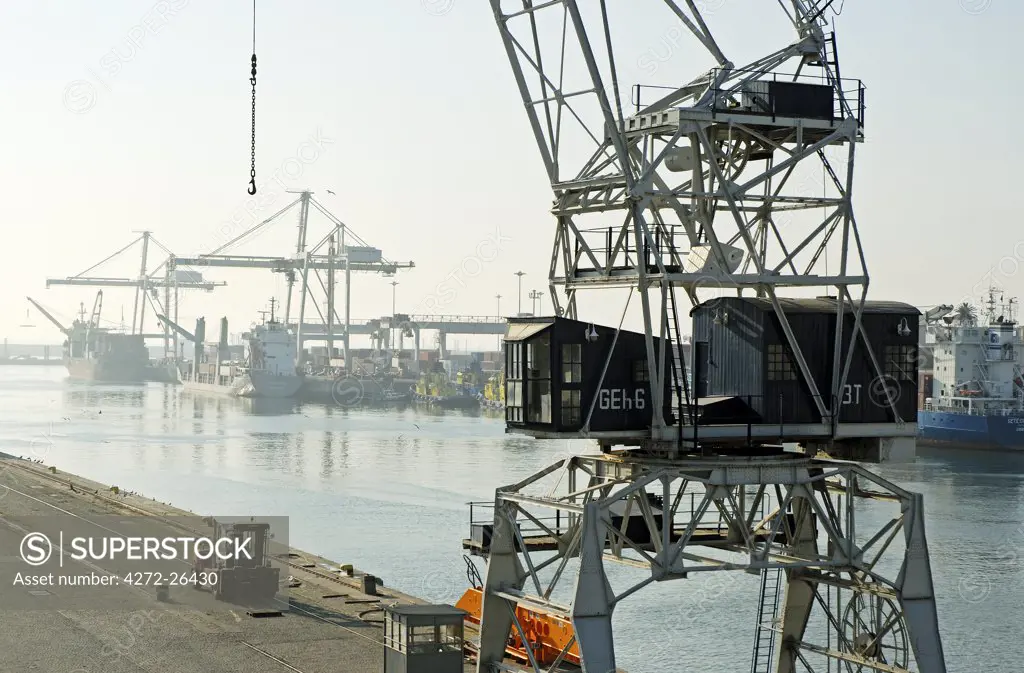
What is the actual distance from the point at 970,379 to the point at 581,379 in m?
119

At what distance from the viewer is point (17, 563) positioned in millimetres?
46750

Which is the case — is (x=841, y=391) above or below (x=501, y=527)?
above

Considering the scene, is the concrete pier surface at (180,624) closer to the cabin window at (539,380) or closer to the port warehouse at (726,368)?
the cabin window at (539,380)

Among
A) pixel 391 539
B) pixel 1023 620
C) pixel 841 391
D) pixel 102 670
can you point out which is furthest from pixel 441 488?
pixel 841 391

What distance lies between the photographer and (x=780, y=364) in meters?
26.4

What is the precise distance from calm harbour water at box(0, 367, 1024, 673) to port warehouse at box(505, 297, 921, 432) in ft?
51.2

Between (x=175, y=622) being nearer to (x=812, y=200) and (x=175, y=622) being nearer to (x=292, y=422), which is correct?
(x=812, y=200)

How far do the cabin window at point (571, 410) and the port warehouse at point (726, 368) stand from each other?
0.02 meters

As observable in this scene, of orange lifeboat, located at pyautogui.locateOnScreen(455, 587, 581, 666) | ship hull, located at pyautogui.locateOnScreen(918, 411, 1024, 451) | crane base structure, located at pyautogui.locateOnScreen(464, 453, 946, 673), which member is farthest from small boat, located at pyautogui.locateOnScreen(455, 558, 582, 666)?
ship hull, located at pyautogui.locateOnScreen(918, 411, 1024, 451)

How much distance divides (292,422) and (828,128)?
493ft

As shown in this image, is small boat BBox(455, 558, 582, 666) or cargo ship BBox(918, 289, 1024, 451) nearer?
small boat BBox(455, 558, 582, 666)

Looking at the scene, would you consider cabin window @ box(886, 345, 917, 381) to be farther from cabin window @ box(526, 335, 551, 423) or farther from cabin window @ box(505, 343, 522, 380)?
cabin window @ box(505, 343, 522, 380)

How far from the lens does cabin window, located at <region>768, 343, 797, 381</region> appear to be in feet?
86.3

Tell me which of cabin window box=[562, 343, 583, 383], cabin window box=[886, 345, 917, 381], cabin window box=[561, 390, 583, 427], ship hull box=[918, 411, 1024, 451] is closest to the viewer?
cabin window box=[561, 390, 583, 427]
